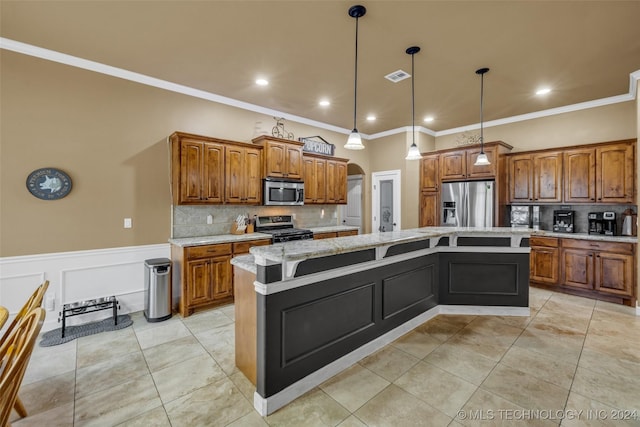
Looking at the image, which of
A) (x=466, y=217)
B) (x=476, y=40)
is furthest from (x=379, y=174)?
(x=476, y=40)

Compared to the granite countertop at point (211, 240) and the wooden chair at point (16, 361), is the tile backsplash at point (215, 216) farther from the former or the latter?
the wooden chair at point (16, 361)

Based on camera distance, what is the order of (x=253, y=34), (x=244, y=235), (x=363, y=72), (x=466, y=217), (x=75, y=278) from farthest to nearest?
(x=466, y=217) → (x=244, y=235) → (x=363, y=72) → (x=75, y=278) → (x=253, y=34)

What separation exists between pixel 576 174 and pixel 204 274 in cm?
583

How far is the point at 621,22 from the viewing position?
2.65 meters

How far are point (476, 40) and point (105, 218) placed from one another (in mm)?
4679

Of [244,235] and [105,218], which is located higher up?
[105,218]

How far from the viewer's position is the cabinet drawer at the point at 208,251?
3645 mm

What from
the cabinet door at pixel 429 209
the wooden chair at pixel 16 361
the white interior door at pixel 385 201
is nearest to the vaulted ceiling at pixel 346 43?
the cabinet door at pixel 429 209

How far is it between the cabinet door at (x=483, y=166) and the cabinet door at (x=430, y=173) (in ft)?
2.01

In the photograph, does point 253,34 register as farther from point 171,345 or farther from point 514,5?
point 171,345

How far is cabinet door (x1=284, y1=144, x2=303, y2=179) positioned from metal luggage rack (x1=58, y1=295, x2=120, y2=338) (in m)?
2.93

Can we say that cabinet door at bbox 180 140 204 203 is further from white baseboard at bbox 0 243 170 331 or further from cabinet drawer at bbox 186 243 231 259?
white baseboard at bbox 0 243 170 331

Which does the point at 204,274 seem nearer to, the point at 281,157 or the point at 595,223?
the point at 281,157

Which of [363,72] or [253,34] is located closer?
[253,34]
